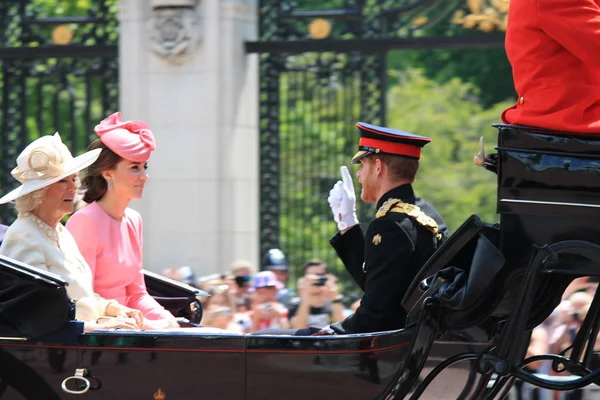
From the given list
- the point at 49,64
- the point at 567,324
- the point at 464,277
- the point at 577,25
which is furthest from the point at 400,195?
the point at 49,64

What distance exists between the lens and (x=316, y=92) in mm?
9922

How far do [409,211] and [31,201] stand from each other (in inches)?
53.4

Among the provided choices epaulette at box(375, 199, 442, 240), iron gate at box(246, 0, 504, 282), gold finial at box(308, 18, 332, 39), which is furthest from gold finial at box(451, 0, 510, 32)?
epaulette at box(375, 199, 442, 240)

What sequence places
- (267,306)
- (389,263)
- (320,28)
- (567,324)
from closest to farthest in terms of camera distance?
(389,263) < (567,324) < (267,306) < (320,28)

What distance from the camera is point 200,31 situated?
914cm

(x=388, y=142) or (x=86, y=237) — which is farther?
(x=86, y=237)

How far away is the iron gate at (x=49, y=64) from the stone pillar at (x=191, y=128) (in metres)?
0.83

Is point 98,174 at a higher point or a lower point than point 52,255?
higher

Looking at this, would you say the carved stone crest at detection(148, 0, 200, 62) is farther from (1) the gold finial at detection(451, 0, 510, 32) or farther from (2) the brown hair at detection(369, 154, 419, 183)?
(2) the brown hair at detection(369, 154, 419, 183)

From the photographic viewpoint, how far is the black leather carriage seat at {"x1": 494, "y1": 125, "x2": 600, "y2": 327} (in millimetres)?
3516

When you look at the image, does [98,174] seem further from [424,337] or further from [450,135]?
[450,135]

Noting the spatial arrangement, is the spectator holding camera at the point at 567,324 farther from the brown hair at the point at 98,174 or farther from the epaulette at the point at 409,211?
the brown hair at the point at 98,174

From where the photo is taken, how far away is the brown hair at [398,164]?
4391 mm

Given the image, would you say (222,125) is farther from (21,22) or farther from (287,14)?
(21,22)
